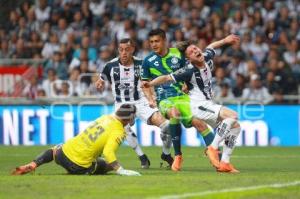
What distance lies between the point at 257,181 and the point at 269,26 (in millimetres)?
13518

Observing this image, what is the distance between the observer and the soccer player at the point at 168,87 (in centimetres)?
1514

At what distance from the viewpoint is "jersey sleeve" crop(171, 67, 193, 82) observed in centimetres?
1441

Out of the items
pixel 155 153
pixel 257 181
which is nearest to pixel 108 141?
pixel 257 181

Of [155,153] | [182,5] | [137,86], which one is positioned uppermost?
[182,5]

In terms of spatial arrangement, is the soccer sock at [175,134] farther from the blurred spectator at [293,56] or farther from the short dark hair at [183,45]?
the blurred spectator at [293,56]

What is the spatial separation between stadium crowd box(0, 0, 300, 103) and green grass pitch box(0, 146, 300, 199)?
24.7ft

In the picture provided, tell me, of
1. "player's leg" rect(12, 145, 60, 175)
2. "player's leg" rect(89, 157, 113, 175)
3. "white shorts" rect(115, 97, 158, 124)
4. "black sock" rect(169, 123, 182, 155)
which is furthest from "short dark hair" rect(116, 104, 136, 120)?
"white shorts" rect(115, 97, 158, 124)

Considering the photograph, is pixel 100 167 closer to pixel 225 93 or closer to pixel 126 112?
pixel 126 112

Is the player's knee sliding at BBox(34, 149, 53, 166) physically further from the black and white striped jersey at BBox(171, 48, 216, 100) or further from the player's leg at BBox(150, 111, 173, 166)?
the player's leg at BBox(150, 111, 173, 166)

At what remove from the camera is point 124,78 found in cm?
1655

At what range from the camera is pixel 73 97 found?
78.4ft

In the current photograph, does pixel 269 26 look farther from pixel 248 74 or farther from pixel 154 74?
pixel 154 74

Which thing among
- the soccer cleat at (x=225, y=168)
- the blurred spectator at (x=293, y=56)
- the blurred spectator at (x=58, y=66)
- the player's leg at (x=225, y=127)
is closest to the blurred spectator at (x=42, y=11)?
the blurred spectator at (x=58, y=66)

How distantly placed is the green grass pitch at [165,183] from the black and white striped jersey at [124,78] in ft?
4.00
